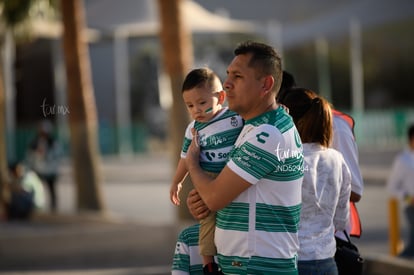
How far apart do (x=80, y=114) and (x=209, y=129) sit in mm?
11300

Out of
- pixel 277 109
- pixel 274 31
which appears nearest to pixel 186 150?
pixel 277 109

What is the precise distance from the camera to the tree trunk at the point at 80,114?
49.8ft

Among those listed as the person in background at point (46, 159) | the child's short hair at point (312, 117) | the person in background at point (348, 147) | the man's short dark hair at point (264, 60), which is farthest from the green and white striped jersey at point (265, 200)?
the person in background at point (46, 159)

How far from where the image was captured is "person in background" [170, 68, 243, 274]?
13.3 feet

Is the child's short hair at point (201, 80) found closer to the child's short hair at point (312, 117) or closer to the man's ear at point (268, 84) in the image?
the man's ear at point (268, 84)

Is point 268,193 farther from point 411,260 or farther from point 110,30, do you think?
point 110,30

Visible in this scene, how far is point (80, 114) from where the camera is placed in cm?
1523

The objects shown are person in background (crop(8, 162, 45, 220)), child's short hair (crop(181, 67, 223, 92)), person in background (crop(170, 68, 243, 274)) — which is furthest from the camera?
person in background (crop(8, 162, 45, 220))

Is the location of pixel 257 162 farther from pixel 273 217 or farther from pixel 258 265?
pixel 258 265

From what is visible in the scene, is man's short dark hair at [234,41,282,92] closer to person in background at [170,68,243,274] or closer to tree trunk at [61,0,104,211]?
person in background at [170,68,243,274]

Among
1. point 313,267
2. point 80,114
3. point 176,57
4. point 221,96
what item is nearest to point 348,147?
point 313,267

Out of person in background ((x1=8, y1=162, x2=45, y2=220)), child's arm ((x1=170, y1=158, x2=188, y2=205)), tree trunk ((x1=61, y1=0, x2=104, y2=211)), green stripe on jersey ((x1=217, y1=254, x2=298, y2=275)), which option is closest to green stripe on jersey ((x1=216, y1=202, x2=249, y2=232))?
green stripe on jersey ((x1=217, y1=254, x2=298, y2=275))

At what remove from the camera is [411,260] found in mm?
10406

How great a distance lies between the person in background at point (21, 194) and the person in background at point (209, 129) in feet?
39.8
